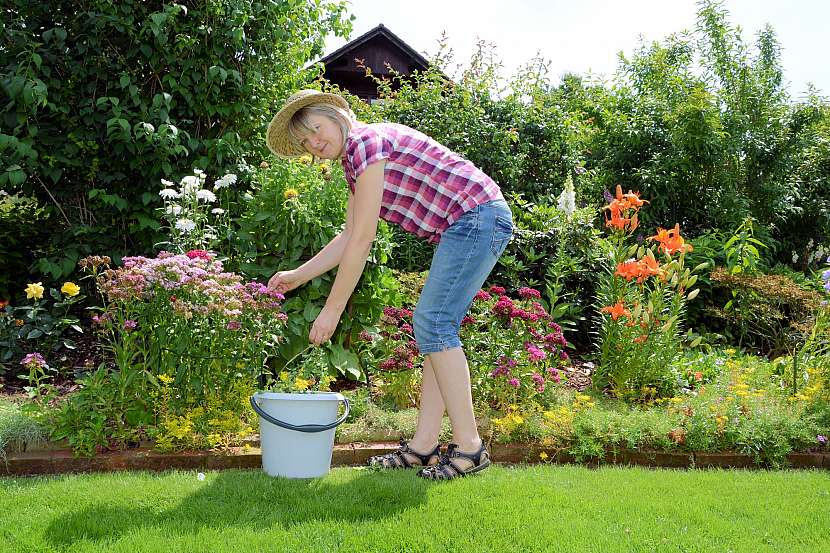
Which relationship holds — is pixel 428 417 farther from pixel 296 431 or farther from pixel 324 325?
pixel 324 325

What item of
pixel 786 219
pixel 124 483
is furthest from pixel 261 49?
pixel 786 219

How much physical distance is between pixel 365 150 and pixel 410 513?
4.14ft

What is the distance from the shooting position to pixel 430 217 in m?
2.86

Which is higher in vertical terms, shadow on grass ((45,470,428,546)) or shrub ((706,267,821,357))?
shrub ((706,267,821,357))

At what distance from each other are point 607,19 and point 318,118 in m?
3.15

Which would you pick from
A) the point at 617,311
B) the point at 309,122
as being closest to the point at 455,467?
the point at 309,122

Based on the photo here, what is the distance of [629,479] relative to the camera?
9.72 feet

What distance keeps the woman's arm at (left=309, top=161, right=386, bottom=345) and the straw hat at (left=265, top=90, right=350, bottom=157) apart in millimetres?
373

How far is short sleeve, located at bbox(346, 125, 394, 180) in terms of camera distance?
2.60 meters

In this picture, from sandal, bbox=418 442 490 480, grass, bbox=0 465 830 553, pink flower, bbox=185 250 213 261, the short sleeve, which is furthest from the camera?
pink flower, bbox=185 250 213 261

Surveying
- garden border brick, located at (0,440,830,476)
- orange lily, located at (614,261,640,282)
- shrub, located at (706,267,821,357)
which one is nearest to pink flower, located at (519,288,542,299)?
orange lily, located at (614,261,640,282)

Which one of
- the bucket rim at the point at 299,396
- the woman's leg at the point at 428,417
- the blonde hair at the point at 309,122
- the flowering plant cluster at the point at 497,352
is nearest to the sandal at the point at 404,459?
the woman's leg at the point at 428,417

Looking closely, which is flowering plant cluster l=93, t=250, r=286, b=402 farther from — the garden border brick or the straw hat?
the straw hat

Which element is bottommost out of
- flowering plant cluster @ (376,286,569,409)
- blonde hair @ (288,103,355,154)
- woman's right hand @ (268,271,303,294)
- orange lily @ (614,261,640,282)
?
flowering plant cluster @ (376,286,569,409)
